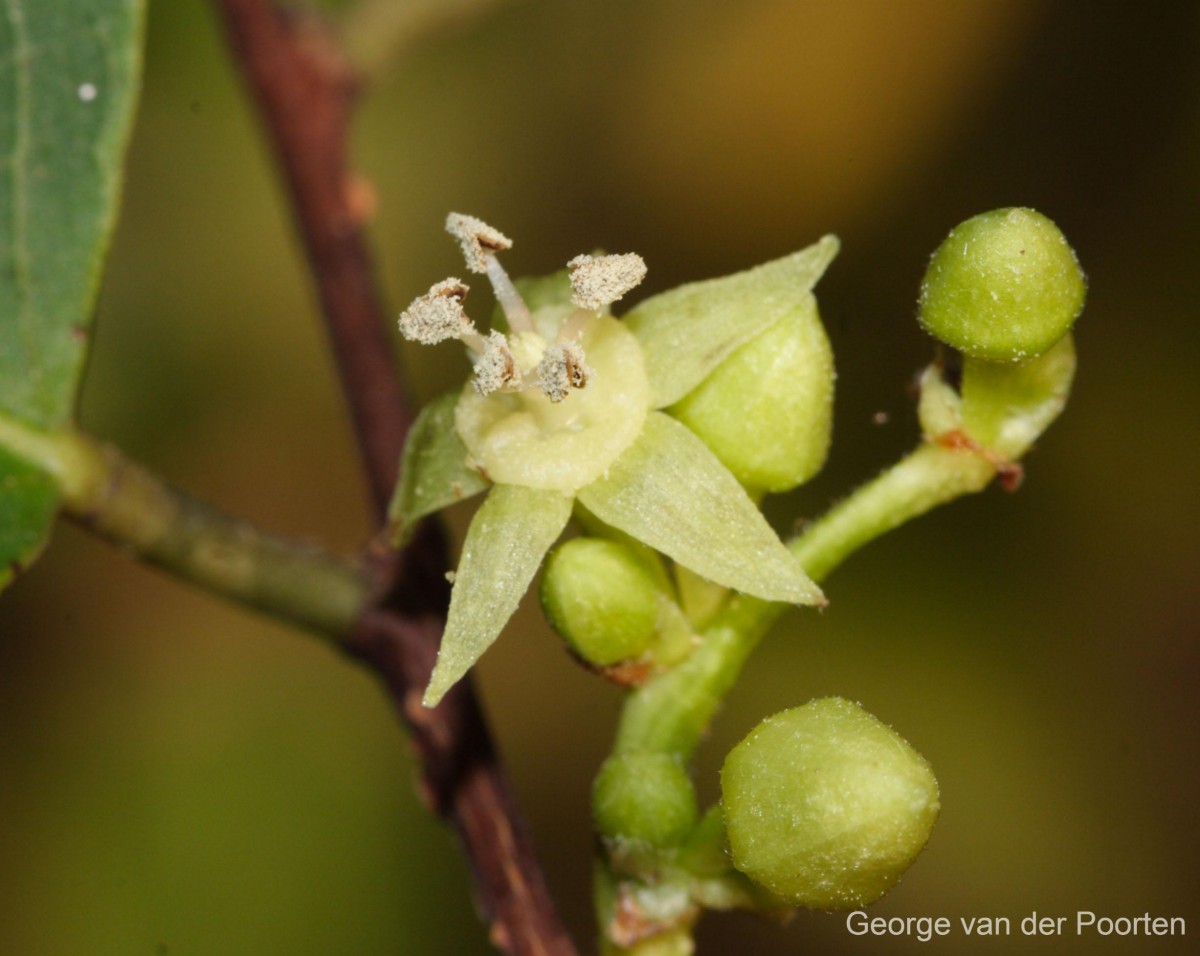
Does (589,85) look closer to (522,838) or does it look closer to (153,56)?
(153,56)

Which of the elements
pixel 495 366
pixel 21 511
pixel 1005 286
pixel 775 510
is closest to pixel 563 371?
pixel 495 366

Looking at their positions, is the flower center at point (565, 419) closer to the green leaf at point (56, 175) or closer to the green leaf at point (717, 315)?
the green leaf at point (717, 315)

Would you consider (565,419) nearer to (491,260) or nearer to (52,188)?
(491,260)

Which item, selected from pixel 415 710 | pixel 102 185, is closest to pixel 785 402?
pixel 415 710

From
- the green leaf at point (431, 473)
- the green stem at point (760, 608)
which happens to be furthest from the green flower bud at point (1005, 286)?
the green leaf at point (431, 473)

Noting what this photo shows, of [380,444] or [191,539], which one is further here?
[380,444]

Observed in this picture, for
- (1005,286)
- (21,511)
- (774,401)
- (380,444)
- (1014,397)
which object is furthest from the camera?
(380,444)
